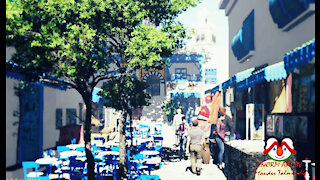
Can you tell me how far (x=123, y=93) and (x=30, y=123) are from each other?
3.28m

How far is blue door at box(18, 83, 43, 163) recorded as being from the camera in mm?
11086

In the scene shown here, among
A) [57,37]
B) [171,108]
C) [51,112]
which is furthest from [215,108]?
[171,108]

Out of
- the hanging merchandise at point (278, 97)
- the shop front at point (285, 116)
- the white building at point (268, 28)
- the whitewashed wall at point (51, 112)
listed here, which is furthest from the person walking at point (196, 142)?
the whitewashed wall at point (51, 112)

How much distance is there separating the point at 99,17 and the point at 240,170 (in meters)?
4.90

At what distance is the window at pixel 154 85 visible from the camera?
4241 cm

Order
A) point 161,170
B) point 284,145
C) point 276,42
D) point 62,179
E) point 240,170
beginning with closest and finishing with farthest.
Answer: point 284,145
point 240,170
point 62,179
point 161,170
point 276,42

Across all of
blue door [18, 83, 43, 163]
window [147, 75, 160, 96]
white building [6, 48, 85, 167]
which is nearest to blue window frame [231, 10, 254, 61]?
white building [6, 48, 85, 167]

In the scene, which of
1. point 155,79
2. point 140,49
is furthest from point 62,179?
point 155,79

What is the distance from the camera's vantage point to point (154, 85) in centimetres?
4288

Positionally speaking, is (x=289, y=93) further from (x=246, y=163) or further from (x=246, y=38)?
(x=246, y=38)

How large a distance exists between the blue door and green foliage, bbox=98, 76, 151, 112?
2254 millimetres

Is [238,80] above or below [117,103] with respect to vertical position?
above
